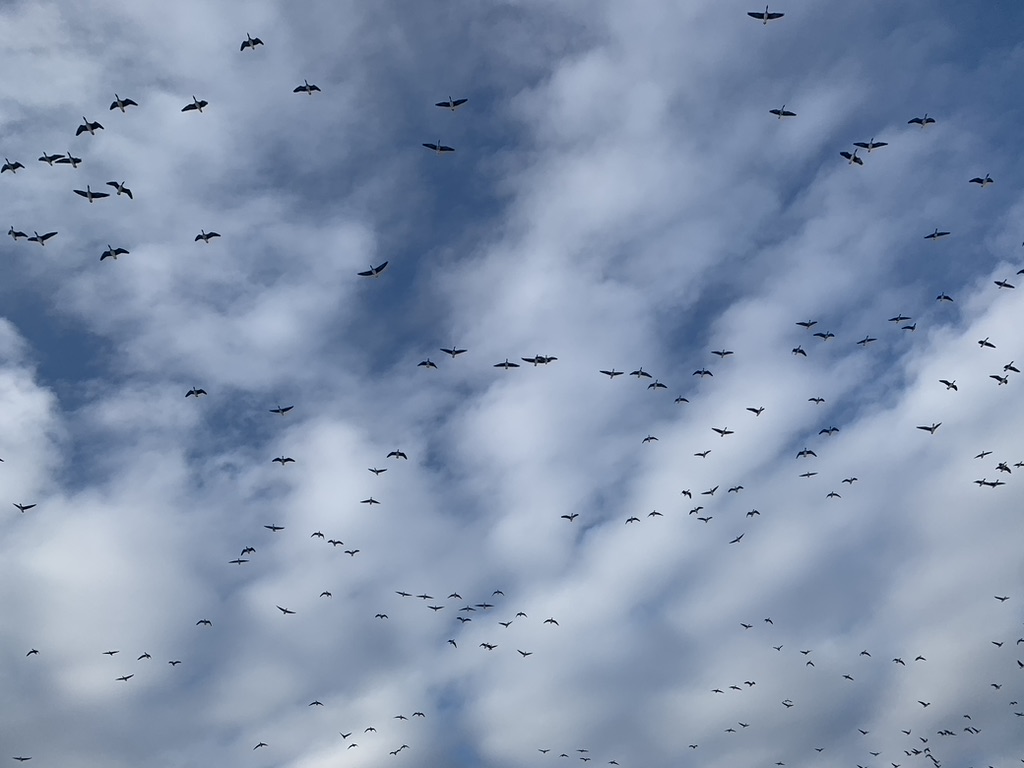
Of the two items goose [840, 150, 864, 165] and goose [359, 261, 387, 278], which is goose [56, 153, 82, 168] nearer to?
goose [359, 261, 387, 278]

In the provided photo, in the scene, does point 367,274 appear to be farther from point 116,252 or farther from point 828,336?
point 828,336

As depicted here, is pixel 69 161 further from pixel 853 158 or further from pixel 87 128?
pixel 853 158

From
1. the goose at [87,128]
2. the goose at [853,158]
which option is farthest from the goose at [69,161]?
the goose at [853,158]

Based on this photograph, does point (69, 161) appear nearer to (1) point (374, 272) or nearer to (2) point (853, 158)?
(1) point (374, 272)

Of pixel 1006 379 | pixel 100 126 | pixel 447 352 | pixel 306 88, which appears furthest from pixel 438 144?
pixel 1006 379

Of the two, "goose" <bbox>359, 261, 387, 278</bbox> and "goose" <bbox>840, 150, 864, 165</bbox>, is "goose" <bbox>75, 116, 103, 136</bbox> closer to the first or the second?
"goose" <bbox>359, 261, 387, 278</bbox>

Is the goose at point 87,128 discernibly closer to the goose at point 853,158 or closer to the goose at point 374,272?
the goose at point 374,272

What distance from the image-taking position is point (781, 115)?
12338 centimetres

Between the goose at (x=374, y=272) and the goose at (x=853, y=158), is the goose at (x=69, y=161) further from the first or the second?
the goose at (x=853, y=158)

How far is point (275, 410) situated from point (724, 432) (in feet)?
316

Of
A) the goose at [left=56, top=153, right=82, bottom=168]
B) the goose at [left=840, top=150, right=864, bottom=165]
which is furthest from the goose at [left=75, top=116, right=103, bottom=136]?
the goose at [left=840, top=150, right=864, bottom=165]

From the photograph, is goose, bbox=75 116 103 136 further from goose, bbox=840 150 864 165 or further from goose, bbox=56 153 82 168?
goose, bbox=840 150 864 165

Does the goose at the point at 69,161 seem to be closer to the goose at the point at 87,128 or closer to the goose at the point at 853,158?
the goose at the point at 87,128

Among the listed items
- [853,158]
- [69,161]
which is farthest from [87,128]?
[853,158]
